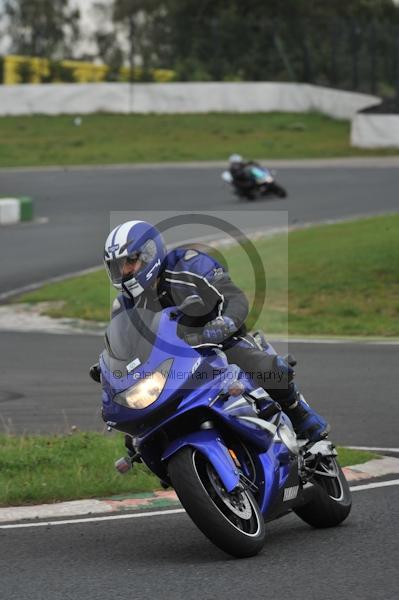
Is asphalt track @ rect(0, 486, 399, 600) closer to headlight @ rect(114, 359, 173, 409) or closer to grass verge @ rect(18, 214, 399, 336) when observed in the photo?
headlight @ rect(114, 359, 173, 409)

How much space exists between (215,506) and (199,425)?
428mm

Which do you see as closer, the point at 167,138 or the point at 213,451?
the point at 213,451

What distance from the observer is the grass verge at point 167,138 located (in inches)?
1485

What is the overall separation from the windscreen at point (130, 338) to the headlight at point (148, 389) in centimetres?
9

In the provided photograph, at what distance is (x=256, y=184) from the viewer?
94.0ft

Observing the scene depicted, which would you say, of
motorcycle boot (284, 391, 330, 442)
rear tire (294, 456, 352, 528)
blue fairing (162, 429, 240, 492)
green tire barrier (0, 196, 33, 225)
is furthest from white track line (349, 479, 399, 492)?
green tire barrier (0, 196, 33, 225)

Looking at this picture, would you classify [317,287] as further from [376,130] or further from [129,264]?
[376,130]

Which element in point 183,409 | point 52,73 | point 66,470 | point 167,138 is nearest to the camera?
point 183,409

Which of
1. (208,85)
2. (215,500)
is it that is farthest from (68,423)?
(208,85)

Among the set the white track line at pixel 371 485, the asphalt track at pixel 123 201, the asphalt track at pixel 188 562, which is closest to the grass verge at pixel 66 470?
the white track line at pixel 371 485

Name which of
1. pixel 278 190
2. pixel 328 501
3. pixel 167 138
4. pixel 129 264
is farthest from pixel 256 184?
pixel 129 264

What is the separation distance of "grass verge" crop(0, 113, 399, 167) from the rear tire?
29.0 metres

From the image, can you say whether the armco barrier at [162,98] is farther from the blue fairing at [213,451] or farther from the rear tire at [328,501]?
the blue fairing at [213,451]

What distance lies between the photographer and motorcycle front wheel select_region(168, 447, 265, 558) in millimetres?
6070
